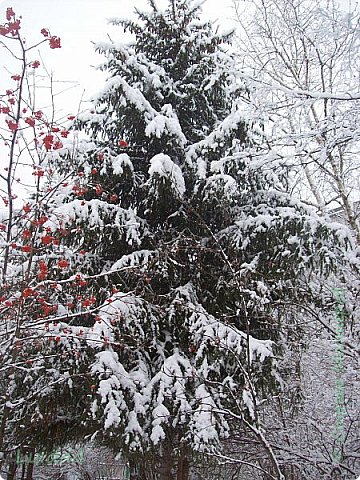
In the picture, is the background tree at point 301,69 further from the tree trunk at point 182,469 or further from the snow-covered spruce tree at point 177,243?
the tree trunk at point 182,469

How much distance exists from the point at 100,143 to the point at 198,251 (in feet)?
5.70

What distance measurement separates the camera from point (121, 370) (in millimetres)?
3605

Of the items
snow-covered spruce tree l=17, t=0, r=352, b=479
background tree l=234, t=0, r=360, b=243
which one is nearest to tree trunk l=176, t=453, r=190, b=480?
snow-covered spruce tree l=17, t=0, r=352, b=479

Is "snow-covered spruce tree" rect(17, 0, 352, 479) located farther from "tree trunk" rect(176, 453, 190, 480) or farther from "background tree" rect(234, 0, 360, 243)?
"background tree" rect(234, 0, 360, 243)

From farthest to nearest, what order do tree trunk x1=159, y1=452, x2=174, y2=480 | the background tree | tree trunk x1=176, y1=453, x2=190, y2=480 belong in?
tree trunk x1=176, y1=453, x2=190, y2=480, tree trunk x1=159, y1=452, x2=174, y2=480, the background tree

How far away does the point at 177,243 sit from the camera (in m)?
4.05

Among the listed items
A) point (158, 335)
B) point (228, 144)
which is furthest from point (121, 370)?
point (228, 144)

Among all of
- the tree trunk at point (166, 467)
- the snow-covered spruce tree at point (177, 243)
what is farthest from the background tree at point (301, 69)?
the tree trunk at point (166, 467)

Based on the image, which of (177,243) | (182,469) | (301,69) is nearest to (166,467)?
(182,469)

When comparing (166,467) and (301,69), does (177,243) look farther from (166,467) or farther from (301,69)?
(301,69)

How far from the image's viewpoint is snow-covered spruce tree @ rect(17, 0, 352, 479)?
3689 mm

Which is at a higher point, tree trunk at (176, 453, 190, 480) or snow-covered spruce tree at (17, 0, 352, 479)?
snow-covered spruce tree at (17, 0, 352, 479)

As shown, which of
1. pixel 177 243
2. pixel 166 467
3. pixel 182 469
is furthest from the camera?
pixel 182 469

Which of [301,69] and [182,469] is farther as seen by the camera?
[301,69]
